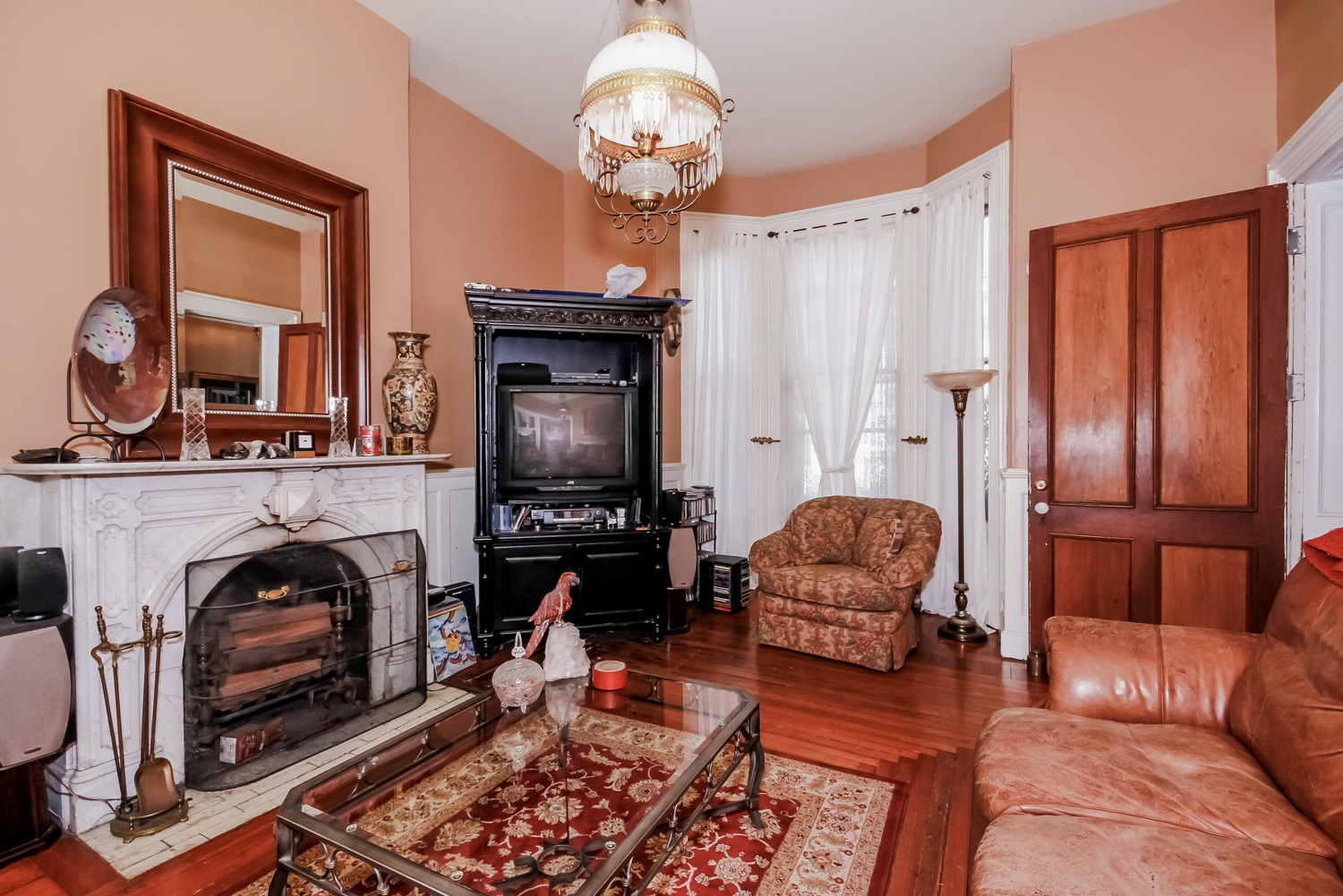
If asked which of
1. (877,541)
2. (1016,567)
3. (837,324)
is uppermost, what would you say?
(837,324)

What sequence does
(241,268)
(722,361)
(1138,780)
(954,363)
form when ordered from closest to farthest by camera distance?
1. (1138,780)
2. (241,268)
3. (954,363)
4. (722,361)

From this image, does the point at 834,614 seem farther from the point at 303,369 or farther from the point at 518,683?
the point at 303,369

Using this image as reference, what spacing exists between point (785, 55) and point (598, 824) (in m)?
3.70

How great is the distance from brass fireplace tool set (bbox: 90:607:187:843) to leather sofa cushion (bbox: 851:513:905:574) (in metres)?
3.20

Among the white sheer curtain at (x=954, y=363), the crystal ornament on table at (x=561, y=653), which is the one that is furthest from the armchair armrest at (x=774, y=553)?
the crystal ornament on table at (x=561, y=653)

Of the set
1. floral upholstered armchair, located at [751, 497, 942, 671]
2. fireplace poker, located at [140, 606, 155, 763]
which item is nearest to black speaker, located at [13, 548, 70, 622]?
fireplace poker, located at [140, 606, 155, 763]

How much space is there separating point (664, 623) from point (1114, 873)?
2.94m

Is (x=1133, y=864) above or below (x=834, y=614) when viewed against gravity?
above

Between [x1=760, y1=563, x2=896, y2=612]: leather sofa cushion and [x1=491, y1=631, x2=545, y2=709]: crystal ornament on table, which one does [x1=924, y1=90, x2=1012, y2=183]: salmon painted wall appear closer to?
[x1=760, y1=563, x2=896, y2=612]: leather sofa cushion

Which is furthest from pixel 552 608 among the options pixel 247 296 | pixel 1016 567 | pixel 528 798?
pixel 1016 567

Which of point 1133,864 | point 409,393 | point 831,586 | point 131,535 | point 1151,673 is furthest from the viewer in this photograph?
point 831,586

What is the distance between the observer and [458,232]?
3.80 m

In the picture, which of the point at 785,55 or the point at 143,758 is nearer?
the point at 143,758

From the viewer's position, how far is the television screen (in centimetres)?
370
